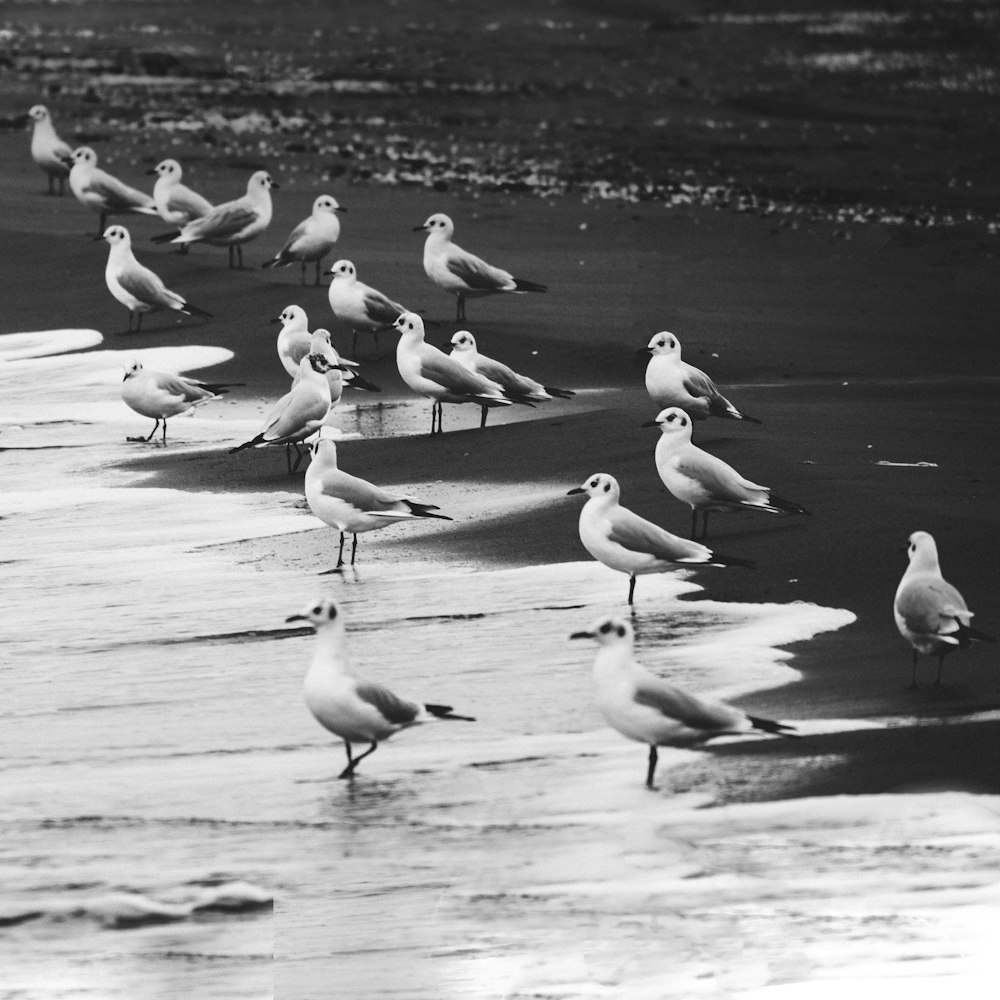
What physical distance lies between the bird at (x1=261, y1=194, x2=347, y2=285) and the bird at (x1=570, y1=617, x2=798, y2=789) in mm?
9894

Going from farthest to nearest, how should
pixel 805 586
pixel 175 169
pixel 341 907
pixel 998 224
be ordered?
pixel 998 224, pixel 175 169, pixel 805 586, pixel 341 907

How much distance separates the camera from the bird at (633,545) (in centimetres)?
840

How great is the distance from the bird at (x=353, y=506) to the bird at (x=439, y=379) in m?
2.52

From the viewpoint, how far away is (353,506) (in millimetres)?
9359

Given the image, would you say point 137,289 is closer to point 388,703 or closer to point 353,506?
point 353,506

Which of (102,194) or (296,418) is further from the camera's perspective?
(102,194)

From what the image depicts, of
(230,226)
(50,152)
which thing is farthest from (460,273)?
(50,152)

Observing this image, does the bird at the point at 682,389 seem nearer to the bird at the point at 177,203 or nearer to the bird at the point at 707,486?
the bird at the point at 707,486

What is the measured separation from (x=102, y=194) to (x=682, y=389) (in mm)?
9558

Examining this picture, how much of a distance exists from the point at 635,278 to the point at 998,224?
17.1ft

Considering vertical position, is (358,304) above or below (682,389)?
below

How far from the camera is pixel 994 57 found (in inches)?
1580

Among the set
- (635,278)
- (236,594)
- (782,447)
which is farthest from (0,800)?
(635,278)

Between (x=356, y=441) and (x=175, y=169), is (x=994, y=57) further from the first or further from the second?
(x=356, y=441)
